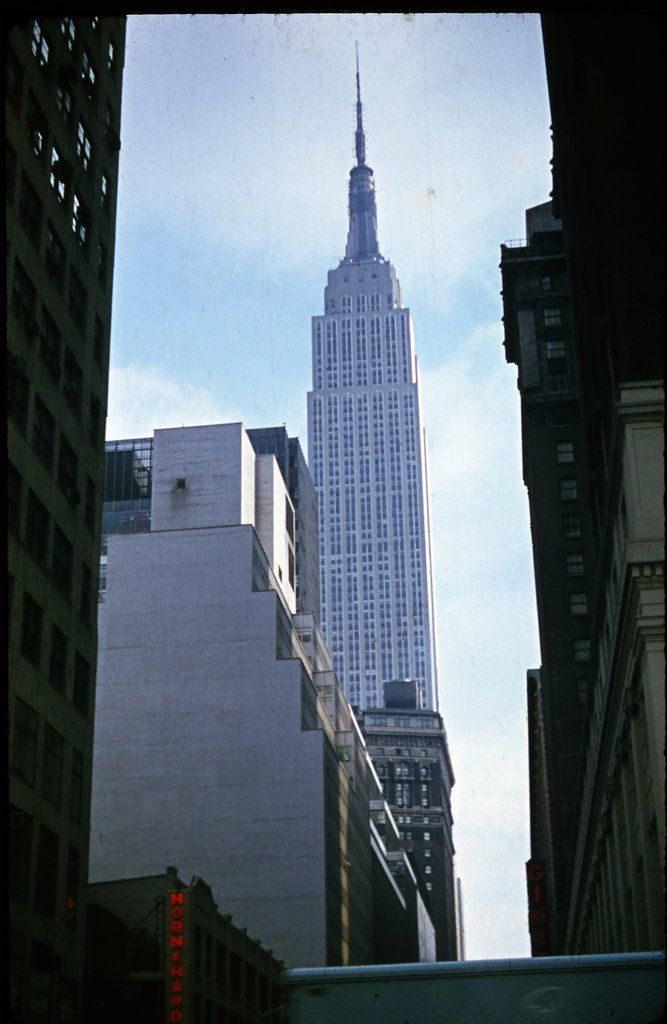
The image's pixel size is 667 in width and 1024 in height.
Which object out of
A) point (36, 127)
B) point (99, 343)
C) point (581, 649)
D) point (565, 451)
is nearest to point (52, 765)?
point (99, 343)

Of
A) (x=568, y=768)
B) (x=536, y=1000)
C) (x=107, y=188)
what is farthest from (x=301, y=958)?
(x=536, y=1000)

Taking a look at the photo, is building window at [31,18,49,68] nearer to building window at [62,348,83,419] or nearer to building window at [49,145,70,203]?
building window at [49,145,70,203]

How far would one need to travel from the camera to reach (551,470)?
10944 cm

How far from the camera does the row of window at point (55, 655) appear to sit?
44.9 metres

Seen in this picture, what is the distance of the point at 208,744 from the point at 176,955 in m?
Answer: 41.8

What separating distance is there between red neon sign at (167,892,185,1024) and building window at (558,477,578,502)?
54.2 metres

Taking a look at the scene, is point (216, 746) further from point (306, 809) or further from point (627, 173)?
point (627, 173)

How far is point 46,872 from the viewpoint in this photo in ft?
146

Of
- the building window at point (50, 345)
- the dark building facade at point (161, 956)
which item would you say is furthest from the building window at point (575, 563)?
the building window at point (50, 345)

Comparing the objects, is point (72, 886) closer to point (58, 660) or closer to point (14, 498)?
point (58, 660)

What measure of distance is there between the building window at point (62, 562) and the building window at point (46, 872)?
9249mm

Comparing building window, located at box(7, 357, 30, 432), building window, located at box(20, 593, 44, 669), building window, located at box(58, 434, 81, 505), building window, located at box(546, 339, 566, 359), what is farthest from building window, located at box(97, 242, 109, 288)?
building window, located at box(546, 339, 566, 359)

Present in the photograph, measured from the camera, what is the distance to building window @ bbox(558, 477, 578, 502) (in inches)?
4245

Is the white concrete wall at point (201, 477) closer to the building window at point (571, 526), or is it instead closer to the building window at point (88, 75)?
the building window at point (571, 526)
